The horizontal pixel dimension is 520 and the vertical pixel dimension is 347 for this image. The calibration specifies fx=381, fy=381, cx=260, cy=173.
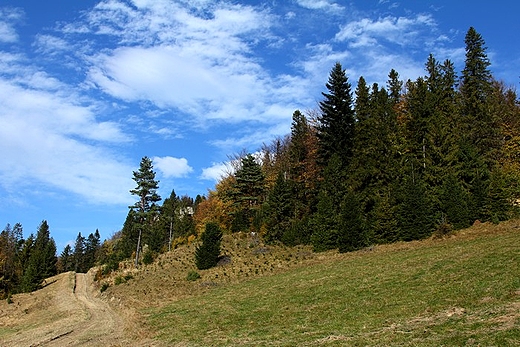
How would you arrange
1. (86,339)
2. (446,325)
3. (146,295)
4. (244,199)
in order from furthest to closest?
(244,199)
(146,295)
(86,339)
(446,325)

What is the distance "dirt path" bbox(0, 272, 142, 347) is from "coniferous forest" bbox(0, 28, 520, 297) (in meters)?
14.7

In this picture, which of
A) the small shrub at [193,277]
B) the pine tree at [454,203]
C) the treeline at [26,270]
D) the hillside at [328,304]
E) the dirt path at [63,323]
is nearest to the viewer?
the hillside at [328,304]

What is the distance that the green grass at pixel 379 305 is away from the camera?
11.8 m

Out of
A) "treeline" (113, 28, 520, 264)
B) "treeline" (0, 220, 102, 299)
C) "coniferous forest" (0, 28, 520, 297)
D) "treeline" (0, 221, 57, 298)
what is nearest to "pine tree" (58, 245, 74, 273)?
"treeline" (0, 220, 102, 299)

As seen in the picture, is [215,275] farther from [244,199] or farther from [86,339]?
[244,199]

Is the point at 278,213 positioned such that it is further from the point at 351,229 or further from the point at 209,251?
the point at 351,229

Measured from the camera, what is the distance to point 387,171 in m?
41.7

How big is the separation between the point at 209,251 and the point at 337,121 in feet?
76.2

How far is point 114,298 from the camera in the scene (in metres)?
35.7

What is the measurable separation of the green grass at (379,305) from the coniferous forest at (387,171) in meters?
5.90

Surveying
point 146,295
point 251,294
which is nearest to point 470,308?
point 251,294

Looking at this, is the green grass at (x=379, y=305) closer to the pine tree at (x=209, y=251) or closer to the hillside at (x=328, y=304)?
the hillside at (x=328, y=304)

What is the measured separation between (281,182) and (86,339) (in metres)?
33.8

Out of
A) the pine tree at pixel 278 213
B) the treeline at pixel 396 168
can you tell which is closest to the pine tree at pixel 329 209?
the treeline at pixel 396 168
